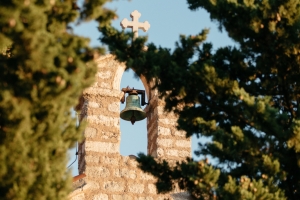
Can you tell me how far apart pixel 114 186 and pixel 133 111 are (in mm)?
1403

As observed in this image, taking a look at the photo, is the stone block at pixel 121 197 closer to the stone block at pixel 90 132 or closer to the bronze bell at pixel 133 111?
the stone block at pixel 90 132

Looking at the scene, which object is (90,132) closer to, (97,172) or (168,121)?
(97,172)

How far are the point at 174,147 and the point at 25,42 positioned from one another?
4.28 meters

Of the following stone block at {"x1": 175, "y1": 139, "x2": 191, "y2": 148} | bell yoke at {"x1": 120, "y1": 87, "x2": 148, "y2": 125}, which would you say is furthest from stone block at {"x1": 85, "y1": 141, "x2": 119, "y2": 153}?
bell yoke at {"x1": 120, "y1": 87, "x2": 148, "y2": 125}

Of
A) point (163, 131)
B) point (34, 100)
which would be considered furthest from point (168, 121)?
point (34, 100)

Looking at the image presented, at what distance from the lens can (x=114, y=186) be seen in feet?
31.4

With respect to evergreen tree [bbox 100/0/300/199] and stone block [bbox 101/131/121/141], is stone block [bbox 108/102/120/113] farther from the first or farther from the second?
evergreen tree [bbox 100/0/300/199]

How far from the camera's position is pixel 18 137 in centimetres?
609

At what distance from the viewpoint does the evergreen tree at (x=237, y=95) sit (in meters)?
7.74

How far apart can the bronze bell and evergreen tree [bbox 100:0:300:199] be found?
1975 mm

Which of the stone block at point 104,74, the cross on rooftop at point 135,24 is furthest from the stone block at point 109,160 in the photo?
the cross on rooftop at point 135,24

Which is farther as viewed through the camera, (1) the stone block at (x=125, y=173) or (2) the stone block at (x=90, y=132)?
(2) the stone block at (x=90, y=132)

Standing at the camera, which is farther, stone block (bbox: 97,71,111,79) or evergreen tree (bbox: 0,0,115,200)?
stone block (bbox: 97,71,111,79)

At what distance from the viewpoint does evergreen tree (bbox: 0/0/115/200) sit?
606cm
